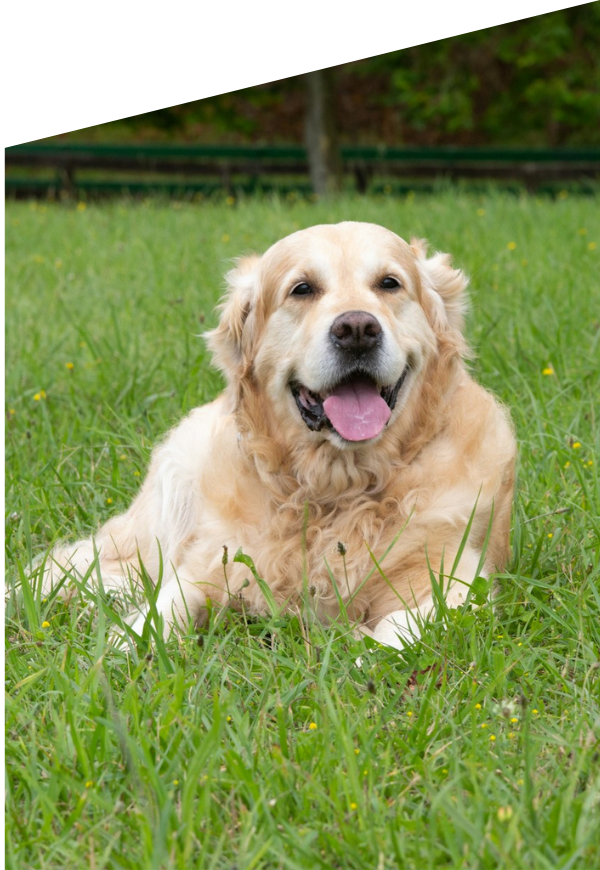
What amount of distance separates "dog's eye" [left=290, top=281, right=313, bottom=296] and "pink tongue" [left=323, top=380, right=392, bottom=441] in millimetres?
337

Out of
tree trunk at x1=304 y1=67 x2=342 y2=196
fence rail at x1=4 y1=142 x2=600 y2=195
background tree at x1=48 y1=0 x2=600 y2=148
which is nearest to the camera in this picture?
fence rail at x1=4 y1=142 x2=600 y2=195

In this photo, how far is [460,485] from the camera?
2857 millimetres

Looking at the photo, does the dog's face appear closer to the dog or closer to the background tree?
the dog

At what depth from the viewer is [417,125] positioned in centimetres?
2062

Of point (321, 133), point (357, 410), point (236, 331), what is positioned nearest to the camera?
point (357, 410)

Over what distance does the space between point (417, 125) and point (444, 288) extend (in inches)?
732

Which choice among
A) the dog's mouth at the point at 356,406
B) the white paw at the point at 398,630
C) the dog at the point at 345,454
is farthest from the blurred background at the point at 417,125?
the white paw at the point at 398,630

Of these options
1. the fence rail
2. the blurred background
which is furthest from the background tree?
the fence rail

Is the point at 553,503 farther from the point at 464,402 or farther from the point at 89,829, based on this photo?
the point at 89,829

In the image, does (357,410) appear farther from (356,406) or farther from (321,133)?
(321,133)

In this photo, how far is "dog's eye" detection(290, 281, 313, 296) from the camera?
2.96m

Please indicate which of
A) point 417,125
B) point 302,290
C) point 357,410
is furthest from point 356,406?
point 417,125

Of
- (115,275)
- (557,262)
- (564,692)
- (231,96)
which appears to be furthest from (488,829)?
(231,96)

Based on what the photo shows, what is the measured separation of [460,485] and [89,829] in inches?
60.6
